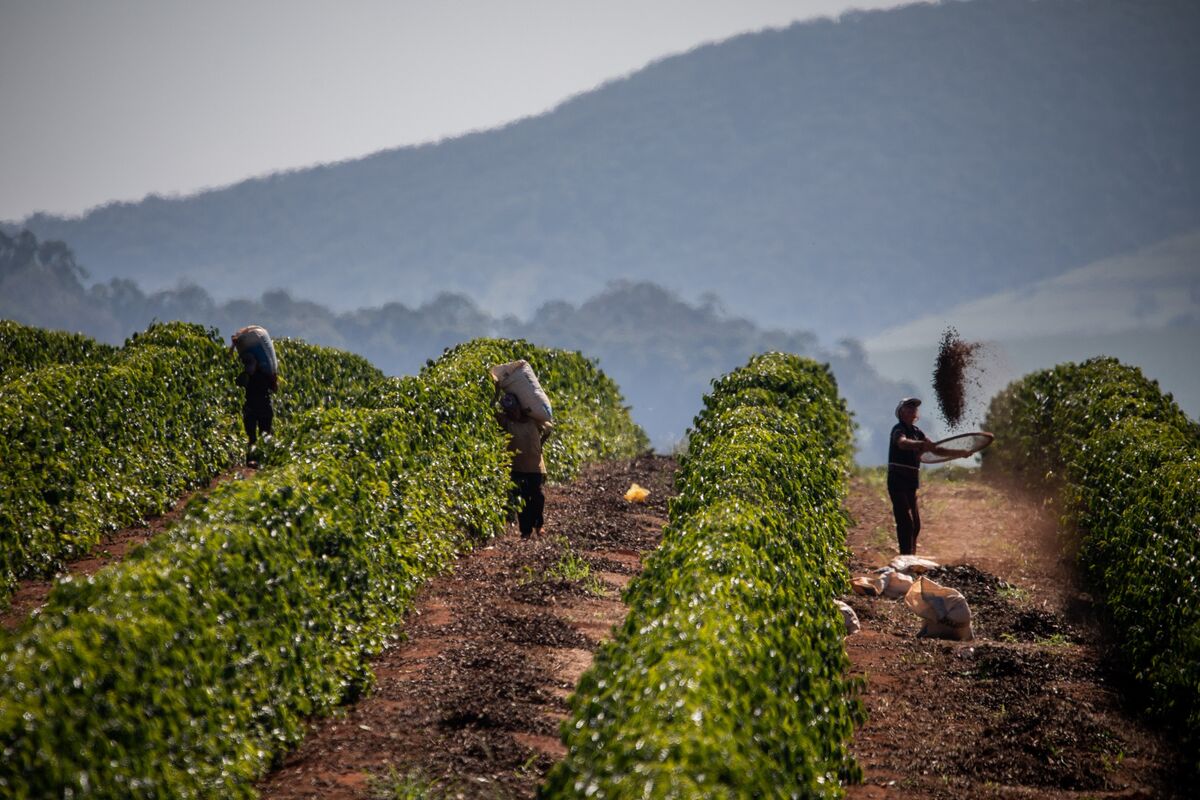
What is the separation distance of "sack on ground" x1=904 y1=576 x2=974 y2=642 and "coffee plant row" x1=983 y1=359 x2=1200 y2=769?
3.96ft

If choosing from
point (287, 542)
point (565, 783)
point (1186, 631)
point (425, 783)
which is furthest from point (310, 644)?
point (1186, 631)

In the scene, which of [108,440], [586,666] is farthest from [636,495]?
[586,666]

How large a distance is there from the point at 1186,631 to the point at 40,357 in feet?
63.7

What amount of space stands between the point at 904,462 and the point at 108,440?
352 inches

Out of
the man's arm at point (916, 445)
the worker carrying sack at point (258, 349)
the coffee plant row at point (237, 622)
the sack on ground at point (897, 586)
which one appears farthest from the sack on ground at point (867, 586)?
the worker carrying sack at point (258, 349)

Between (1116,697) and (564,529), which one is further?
(564,529)

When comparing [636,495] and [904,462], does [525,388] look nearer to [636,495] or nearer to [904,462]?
[636,495]

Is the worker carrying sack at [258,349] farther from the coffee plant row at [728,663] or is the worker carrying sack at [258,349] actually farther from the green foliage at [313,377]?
the coffee plant row at [728,663]

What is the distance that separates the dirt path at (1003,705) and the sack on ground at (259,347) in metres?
8.26

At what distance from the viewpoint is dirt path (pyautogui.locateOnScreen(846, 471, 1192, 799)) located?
22.5 ft

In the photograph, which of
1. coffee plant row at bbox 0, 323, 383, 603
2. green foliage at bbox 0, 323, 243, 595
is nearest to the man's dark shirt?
coffee plant row at bbox 0, 323, 383, 603

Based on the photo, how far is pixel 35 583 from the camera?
10.3m

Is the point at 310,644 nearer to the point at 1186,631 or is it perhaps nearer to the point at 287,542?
the point at 287,542

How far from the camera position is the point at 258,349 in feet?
51.0
